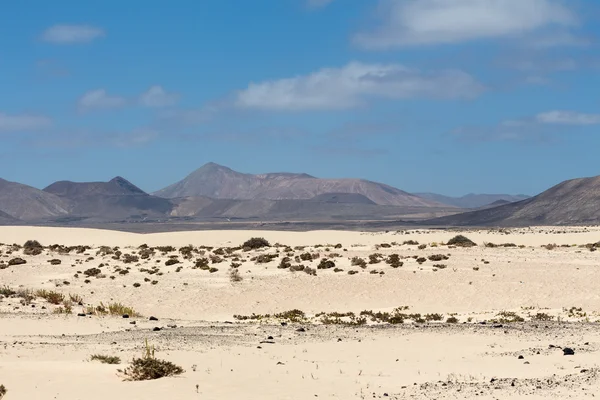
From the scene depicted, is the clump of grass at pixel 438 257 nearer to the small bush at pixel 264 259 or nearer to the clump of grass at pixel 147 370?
the small bush at pixel 264 259

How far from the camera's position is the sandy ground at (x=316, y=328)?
44.8 ft

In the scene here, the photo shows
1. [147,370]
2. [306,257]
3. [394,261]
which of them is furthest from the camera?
[306,257]

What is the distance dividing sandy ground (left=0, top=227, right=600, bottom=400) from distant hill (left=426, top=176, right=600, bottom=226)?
103 meters

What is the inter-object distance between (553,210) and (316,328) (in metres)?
141

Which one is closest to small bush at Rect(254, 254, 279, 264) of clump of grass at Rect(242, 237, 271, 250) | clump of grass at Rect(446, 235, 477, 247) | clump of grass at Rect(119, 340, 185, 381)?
clump of grass at Rect(242, 237, 271, 250)

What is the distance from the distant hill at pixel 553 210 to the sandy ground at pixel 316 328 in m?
103

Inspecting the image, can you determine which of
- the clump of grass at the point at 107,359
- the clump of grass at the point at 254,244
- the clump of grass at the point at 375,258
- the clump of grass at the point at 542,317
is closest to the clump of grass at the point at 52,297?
the clump of grass at the point at 107,359

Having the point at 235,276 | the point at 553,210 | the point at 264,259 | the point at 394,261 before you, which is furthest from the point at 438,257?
the point at 553,210

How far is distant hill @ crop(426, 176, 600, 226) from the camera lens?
144000 mm

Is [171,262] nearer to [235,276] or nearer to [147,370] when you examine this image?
[235,276]

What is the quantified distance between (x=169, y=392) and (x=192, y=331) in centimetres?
824

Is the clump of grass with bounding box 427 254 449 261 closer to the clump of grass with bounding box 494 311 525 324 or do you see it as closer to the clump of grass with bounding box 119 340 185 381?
the clump of grass with bounding box 494 311 525 324

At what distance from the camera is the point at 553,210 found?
154 meters

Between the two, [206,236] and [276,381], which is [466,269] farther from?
[206,236]
